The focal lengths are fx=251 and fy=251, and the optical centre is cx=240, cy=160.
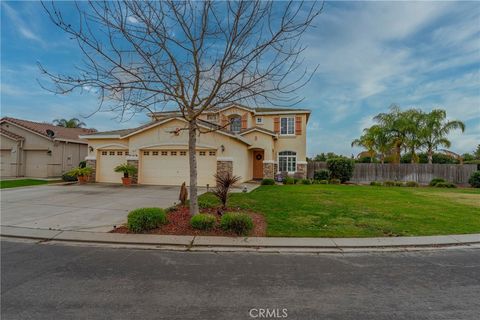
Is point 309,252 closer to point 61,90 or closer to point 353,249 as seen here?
point 353,249

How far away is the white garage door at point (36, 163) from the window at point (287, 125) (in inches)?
805

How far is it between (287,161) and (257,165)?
291 cm

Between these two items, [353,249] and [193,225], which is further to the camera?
[193,225]

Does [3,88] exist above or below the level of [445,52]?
below

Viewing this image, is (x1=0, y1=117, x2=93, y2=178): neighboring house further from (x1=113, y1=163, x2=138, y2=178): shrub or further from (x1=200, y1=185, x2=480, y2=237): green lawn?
(x1=200, y1=185, x2=480, y2=237): green lawn

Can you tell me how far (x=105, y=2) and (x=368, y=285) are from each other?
28.0ft

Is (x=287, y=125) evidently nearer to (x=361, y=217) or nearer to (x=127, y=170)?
(x=127, y=170)

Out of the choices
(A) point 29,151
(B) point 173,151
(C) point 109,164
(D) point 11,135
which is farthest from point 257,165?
(D) point 11,135

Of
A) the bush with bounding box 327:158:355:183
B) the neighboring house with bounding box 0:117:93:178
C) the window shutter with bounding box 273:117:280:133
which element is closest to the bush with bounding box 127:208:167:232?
the window shutter with bounding box 273:117:280:133

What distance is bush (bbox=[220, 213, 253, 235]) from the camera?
6.59 metres

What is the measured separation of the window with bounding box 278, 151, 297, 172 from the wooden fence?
198cm

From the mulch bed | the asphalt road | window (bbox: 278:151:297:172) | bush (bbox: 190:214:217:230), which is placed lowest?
the asphalt road

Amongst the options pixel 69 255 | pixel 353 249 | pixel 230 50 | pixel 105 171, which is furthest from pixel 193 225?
pixel 105 171

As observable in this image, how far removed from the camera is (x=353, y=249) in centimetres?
574
